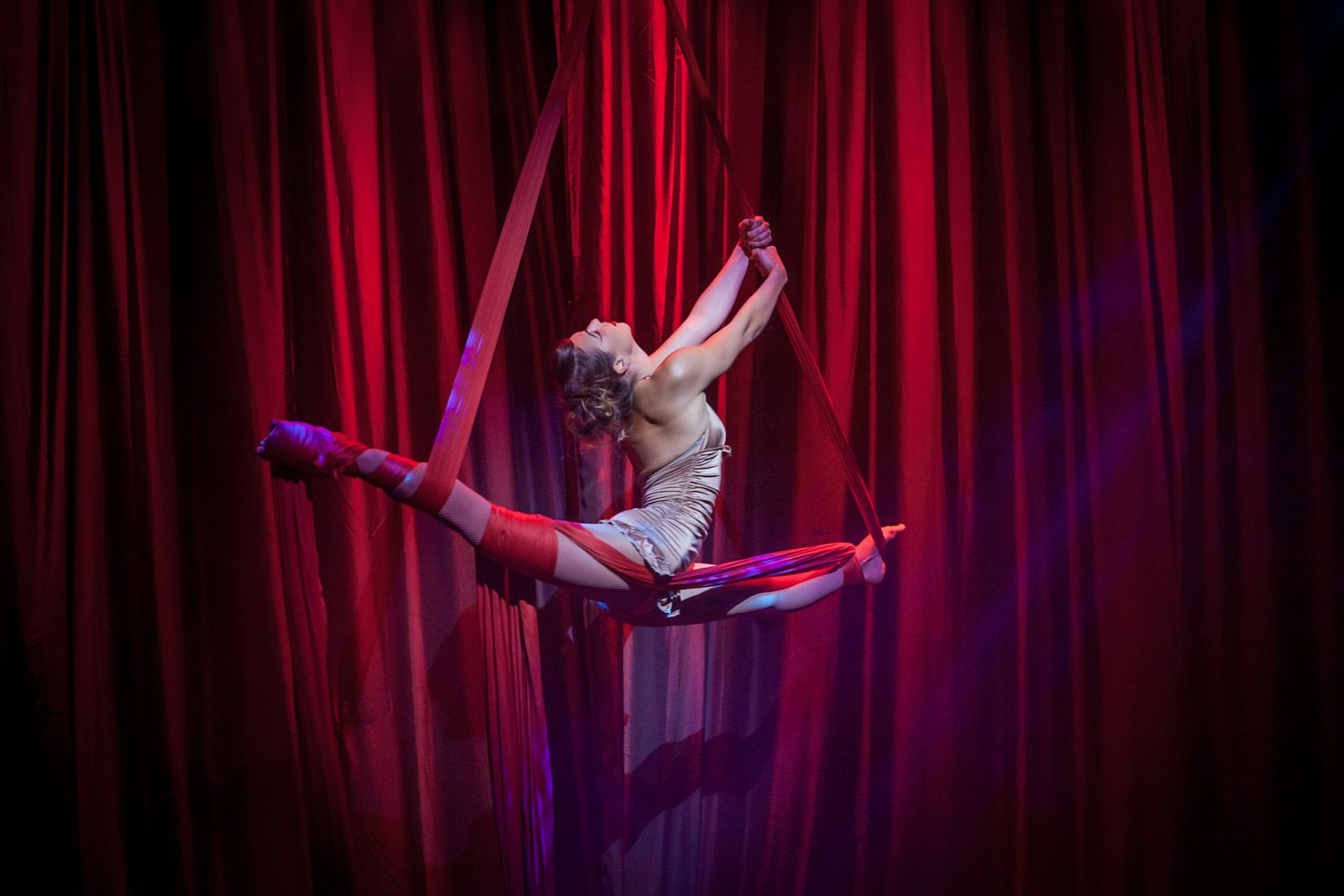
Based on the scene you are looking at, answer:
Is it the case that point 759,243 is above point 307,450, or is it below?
above

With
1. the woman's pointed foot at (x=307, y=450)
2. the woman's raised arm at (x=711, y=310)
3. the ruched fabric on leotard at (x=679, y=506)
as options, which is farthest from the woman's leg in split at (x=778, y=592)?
the woman's pointed foot at (x=307, y=450)

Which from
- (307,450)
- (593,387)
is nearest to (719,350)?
(593,387)

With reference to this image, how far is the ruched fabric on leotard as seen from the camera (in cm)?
231

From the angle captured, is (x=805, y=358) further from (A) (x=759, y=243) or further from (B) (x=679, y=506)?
(B) (x=679, y=506)

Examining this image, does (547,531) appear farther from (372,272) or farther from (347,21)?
(347,21)

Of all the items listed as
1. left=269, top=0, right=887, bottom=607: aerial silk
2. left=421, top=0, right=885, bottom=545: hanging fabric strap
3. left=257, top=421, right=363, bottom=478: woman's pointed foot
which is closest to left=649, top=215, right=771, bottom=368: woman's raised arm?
left=269, top=0, right=887, bottom=607: aerial silk

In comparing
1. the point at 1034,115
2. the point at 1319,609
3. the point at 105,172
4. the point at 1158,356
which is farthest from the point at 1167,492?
the point at 105,172

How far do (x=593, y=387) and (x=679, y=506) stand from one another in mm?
381

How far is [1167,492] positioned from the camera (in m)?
3.15

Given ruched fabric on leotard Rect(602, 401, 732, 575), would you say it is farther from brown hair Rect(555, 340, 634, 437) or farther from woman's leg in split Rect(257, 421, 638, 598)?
brown hair Rect(555, 340, 634, 437)

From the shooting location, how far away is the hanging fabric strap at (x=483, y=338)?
77.3 inches

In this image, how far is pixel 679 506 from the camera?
2.43 m

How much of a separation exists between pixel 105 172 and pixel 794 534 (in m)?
2.27

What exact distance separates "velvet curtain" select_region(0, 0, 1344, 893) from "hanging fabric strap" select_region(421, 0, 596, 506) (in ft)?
1.40
